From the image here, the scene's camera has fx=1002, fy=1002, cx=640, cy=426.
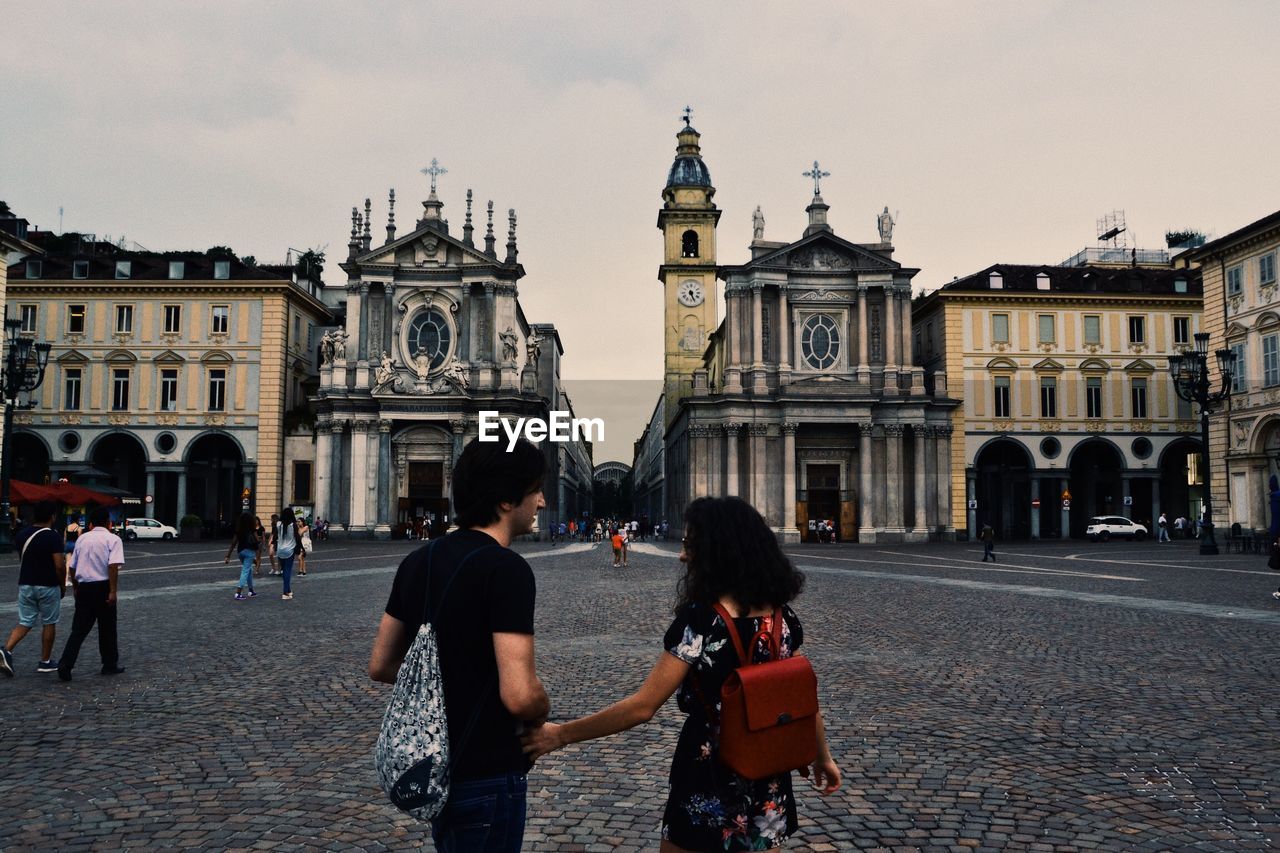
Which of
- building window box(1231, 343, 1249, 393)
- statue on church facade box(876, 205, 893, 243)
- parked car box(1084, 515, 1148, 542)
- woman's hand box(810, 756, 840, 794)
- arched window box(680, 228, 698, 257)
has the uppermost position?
arched window box(680, 228, 698, 257)

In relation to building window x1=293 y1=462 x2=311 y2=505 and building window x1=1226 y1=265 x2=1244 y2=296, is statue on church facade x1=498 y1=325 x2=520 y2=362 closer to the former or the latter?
building window x1=293 y1=462 x2=311 y2=505

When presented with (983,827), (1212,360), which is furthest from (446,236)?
(983,827)

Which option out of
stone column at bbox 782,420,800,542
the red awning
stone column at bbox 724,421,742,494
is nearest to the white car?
the red awning

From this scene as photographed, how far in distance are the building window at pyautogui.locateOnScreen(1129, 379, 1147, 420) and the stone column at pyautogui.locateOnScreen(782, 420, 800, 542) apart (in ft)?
63.8

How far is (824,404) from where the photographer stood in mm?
53875

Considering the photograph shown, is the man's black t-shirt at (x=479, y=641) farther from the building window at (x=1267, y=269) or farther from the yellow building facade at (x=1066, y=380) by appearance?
the yellow building facade at (x=1066, y=380)

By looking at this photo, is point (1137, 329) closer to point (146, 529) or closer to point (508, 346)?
point (508, 346)

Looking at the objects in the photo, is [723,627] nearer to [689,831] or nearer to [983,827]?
[689,831]

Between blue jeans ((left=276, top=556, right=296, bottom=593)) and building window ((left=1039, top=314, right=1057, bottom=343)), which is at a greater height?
building window ((left=1039, top=314, right=1057, bottom=343))

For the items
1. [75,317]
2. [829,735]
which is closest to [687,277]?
[75,317]

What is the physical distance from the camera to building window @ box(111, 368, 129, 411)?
175 ft

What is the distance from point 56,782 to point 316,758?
161 cm

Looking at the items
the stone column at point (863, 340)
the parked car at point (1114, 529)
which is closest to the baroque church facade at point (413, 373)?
the stone column at point (863, 340)

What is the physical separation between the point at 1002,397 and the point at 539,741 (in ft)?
188
